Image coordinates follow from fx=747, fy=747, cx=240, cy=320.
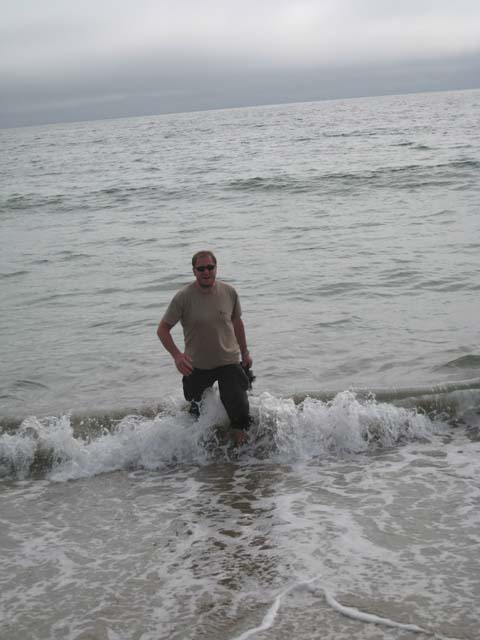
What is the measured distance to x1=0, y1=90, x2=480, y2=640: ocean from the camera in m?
4.50

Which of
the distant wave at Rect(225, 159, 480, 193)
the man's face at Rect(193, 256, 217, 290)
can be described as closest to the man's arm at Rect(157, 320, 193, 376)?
the man's face at Rect(193, 256, 217, 290)

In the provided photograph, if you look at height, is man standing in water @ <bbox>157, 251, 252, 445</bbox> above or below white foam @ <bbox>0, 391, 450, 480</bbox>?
above

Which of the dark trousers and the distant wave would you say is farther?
the distant wave

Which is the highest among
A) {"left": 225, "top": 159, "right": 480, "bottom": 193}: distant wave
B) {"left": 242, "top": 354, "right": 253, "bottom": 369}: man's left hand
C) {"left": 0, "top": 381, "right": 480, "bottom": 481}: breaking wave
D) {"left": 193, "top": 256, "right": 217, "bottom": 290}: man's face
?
{"left": 225, "top": 159, "right": 480, "bottom": 193}: distant wave

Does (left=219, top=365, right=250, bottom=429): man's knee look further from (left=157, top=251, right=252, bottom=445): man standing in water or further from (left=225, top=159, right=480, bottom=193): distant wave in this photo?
(left=225, top=159, right=480, bottom=193): distant wave

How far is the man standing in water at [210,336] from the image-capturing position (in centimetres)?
672

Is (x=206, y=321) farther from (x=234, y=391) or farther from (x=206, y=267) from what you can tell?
(x=234, y=391)

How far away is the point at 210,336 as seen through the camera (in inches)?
270

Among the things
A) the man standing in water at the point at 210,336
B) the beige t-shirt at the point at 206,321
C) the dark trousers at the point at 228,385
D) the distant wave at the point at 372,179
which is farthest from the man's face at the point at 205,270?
the distant wave at the point at 372,179

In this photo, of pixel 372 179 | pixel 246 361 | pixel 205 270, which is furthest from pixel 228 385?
pixel 372 179

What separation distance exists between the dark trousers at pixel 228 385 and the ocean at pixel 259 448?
36 cm

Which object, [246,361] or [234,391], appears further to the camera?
[246,361]

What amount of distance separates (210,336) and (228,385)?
19.7 inches

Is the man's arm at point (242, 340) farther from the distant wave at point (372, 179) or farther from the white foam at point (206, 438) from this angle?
the distant wave at point (372, 179)
